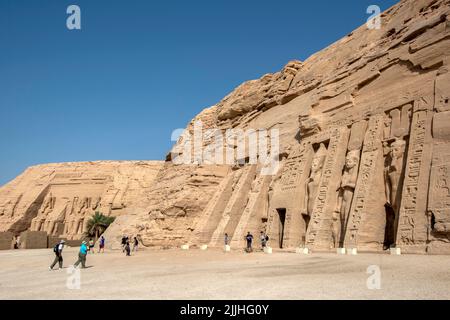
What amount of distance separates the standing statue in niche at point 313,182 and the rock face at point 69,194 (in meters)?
32.8

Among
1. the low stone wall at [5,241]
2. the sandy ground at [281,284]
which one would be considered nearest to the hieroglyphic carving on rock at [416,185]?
the sandy ground at [281,284]

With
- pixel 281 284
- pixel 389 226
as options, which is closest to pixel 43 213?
pixel 389 226

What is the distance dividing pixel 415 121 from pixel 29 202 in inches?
1869

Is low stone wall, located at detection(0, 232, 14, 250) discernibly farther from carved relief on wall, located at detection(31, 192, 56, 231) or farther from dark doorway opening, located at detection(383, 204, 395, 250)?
dark doorway opening, located at detection(383, 204, 395, 250)

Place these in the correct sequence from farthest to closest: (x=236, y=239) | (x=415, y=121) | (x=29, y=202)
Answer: (x=29, y=202)
(x=236, y=239)
(x=415, y=121)

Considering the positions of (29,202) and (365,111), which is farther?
(29,202)

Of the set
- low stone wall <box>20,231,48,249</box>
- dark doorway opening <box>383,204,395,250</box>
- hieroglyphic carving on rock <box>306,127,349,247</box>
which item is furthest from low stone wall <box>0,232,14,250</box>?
dark doorway opening <box>383,204,395,250</box>

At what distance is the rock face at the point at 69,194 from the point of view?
48594mm

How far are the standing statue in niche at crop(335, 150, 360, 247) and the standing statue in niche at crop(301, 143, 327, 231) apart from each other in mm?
1524

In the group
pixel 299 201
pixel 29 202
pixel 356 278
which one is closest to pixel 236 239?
pixel 299 201

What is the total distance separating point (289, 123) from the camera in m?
22.3

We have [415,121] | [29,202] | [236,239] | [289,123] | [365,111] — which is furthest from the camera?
[29,202]

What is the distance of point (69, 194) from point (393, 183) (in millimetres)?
46522
